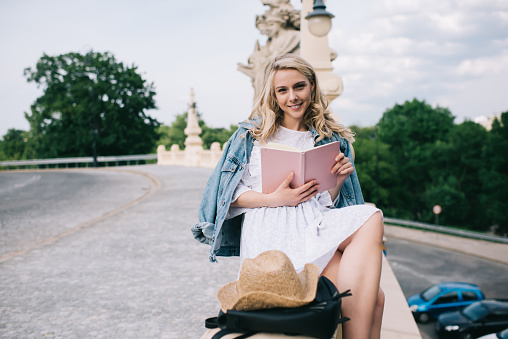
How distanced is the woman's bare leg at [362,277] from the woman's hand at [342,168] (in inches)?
15.0

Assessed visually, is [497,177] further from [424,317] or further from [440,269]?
[424,317]

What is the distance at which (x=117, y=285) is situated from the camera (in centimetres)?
360

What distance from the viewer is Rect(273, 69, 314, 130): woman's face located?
2307 millimetres

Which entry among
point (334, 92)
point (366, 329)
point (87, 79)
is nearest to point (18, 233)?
point (334, 92)

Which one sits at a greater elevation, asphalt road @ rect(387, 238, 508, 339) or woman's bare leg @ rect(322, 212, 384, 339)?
woman's bare leg @ rect(322, 212, 384, 339)

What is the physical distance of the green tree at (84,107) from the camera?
35562 millimetres

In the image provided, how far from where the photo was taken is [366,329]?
5.62 ft

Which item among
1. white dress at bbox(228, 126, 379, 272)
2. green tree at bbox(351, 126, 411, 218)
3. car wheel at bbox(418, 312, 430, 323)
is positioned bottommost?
car wheel at bbox(418, 312, 430, 323)

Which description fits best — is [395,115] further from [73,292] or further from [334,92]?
[73,292]

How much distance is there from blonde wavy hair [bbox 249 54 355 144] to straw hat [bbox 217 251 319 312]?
0.95 m

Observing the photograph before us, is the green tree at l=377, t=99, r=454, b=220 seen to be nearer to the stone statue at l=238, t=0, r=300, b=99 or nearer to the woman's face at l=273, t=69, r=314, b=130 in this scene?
the stone statue at l=238, t=0, r=300, b=99

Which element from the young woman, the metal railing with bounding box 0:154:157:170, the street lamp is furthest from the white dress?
the metal railing with bounding box 0:154:157:170

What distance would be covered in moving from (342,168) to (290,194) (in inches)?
14.1

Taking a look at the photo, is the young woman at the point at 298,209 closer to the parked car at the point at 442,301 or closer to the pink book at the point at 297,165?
the pink book at the point at 297,165
